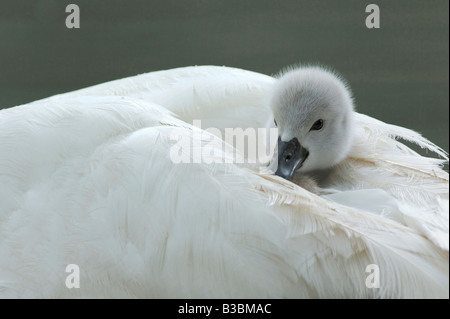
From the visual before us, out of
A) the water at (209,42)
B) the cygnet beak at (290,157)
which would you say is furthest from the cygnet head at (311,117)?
the water at (209,42)

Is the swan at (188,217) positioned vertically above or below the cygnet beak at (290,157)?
below

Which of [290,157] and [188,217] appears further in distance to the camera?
[290,157]

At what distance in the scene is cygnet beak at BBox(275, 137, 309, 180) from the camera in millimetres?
1575

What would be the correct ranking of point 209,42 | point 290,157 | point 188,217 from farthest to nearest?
point 209,42 < point 290,157 < point 188,217

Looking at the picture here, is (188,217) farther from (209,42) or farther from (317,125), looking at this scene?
(209,42)

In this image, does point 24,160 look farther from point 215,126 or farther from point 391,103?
point 391,103

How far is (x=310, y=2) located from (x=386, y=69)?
44cm

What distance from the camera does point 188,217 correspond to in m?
1.25

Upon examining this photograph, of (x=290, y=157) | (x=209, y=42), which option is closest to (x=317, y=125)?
(x=290, y=157)

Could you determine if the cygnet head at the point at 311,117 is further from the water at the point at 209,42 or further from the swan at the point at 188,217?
the water at the point at 209,42

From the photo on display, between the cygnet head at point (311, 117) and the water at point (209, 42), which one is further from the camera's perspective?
the water at point (209, 42)

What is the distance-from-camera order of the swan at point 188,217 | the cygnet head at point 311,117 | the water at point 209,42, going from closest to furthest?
the swan at point 188,217 < the cygnet head at point 311,117 < the water at point 209,42

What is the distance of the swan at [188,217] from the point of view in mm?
1210

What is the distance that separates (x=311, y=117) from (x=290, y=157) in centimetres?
14
